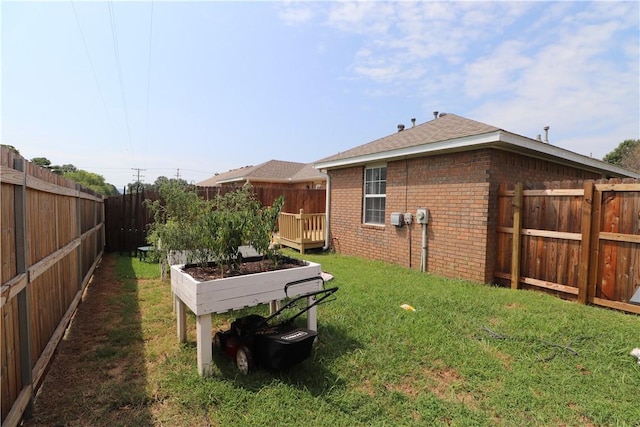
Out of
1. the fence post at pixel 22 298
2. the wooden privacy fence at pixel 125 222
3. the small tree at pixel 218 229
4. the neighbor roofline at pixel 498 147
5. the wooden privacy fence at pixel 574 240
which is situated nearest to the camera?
the fence post at pixel 22 298

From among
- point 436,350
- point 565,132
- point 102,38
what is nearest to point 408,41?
point 436,350

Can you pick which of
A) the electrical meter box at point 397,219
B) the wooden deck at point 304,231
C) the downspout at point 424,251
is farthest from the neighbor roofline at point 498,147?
the wooden deck at point 304,231

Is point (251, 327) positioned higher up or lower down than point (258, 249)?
lower down

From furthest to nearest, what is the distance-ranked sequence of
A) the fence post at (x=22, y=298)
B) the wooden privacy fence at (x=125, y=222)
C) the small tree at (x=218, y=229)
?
the wooden privacy fence at (x=125, y=222), the small tree at (x=218, y=229), the fence post at (x=22, y=298)

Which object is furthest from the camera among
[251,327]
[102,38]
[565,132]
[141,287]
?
[565,132]

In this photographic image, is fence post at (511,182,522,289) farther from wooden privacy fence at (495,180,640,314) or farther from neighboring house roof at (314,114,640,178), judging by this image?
neighboring house roof at (314,114,640,178)

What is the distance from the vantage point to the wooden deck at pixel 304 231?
9773 mm

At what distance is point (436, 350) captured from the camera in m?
3.29

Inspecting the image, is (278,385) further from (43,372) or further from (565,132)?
(565,132)

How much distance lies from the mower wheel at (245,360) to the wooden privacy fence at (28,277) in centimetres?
148

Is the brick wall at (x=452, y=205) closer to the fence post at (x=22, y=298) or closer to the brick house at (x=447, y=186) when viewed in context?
the brick house at (x=447, y=186)

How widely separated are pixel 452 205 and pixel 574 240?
2.01m

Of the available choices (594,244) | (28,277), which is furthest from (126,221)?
(594,244)

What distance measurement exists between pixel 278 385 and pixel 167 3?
7.44 meters
